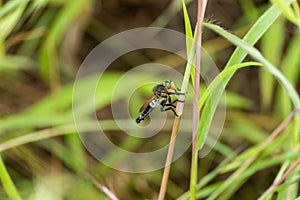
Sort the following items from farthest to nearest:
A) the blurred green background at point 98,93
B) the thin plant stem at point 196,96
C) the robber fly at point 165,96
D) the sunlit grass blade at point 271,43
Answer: the sunlit grass blade at point 271,43 < the blurred green background at point 98,93 < the robber fly at point 165,96 < the thin plant stem at point 196,96

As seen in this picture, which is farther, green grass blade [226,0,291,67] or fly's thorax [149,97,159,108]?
fly's thorax [149,97,159,108]

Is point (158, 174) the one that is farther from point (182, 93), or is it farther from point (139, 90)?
point (182, 93)

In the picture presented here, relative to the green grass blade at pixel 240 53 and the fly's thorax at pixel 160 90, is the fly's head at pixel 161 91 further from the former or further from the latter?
the green grass blade at pixel 240 53

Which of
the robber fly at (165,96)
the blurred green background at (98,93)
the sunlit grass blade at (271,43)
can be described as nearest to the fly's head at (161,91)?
the robber fly at (165,96)

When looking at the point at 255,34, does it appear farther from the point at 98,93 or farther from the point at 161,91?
the point at 98,93

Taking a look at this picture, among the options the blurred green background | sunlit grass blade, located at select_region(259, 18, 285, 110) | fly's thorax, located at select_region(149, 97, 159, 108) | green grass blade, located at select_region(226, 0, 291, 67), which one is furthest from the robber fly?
sunlit grass blade, located at select_region(259, 18, 285, 110)

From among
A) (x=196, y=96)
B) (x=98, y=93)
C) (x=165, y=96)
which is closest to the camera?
(x=196, y=96)

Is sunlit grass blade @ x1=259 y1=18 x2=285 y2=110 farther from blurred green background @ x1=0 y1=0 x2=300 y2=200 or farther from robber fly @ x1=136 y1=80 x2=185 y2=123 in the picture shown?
robber fly @ x1=136 y1=80 x2=185 y2=123

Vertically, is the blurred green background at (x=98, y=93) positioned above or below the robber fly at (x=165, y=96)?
above

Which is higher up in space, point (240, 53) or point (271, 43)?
point (271, 43)

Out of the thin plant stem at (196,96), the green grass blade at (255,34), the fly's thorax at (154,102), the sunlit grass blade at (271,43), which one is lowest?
the thin plant stem at (196,96)

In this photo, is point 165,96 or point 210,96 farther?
point 165,96

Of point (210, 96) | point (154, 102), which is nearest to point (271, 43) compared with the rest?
point (154, 102)
